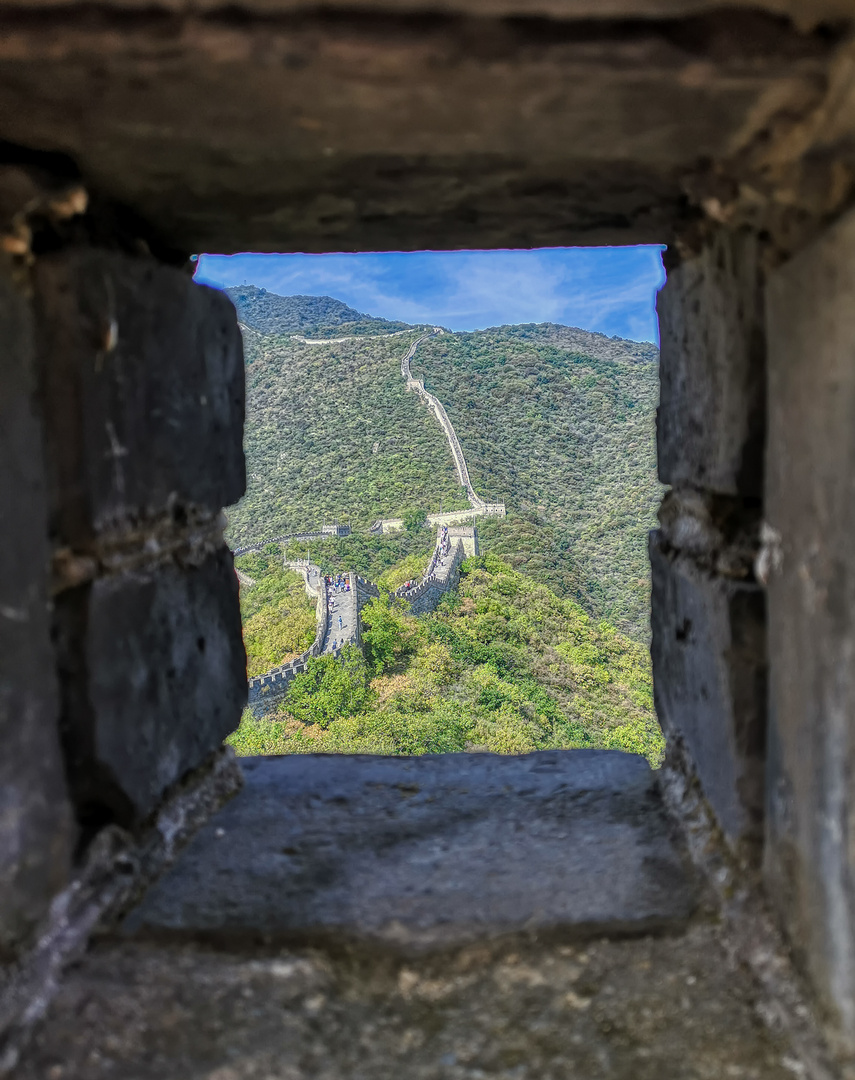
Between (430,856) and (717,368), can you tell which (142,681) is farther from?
(717,368)

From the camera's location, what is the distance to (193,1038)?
2.85 ft

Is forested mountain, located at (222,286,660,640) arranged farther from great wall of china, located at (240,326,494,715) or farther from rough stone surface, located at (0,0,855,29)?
rough stone surface, located at (0,0,855,29)

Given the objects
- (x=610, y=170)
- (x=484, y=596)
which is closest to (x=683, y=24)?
(x=610, y=170)

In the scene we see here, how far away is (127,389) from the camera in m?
1.16

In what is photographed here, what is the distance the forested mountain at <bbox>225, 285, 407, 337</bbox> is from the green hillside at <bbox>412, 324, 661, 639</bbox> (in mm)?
6471

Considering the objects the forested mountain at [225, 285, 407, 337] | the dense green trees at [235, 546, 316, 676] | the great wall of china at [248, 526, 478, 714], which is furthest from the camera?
the forested mountain at [225, 285, 407, 337]

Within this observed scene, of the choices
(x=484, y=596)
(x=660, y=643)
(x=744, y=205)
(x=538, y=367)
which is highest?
(x=538, y=367)

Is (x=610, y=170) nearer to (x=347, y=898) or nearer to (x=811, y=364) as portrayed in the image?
(x=811, y=364)

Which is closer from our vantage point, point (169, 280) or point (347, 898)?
point (347, 898)

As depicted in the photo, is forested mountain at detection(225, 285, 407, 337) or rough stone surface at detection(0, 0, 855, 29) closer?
rough stone surface at detection(0, 0, 855, 29)

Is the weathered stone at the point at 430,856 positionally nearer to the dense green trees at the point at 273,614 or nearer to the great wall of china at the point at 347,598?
the great wall of china at the point at 347,598

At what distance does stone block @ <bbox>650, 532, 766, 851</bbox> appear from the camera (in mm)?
1030

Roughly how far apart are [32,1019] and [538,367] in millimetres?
42195

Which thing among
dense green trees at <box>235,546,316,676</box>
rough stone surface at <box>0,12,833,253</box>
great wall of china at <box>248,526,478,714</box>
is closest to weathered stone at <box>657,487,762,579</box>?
rough stone surface at <box>0,12,833,253</box>
